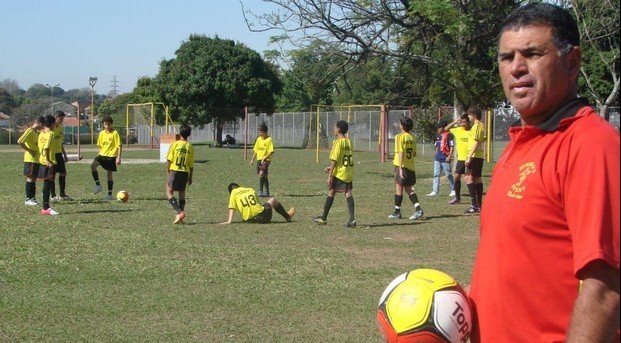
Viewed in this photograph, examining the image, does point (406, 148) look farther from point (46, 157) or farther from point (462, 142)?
point (46, 157)

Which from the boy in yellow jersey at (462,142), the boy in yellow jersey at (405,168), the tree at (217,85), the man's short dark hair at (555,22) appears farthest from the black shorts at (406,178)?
the tree at (217,85)

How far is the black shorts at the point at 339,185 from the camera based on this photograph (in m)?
13.5

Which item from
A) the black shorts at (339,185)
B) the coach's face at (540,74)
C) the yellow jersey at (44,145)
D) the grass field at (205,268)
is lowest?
the grass field at (205,268)

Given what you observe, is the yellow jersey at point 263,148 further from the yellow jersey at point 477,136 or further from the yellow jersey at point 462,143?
the yellow jersey at point 477,136

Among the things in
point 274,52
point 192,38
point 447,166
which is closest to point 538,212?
point 447,166

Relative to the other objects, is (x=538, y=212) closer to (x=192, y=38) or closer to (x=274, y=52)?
(x=274, y=52)

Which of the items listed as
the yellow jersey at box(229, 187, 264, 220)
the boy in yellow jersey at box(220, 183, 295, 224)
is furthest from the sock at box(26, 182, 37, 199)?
the yellow jersey at box(229, 187, 264, 220)

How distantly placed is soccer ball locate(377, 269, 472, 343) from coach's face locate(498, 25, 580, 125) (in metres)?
0.85

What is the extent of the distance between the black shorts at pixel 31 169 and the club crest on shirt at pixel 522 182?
1463cm

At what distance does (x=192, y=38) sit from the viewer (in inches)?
2308

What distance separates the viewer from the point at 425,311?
3.10 metres

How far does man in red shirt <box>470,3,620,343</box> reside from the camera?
2035 mm

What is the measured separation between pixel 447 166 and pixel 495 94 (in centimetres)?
471

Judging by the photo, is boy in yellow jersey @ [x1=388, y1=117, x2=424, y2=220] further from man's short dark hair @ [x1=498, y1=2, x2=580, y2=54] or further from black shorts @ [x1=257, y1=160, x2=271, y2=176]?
man's short dark hair @ [x1=498, y1=2, x2=580, y2=54]
